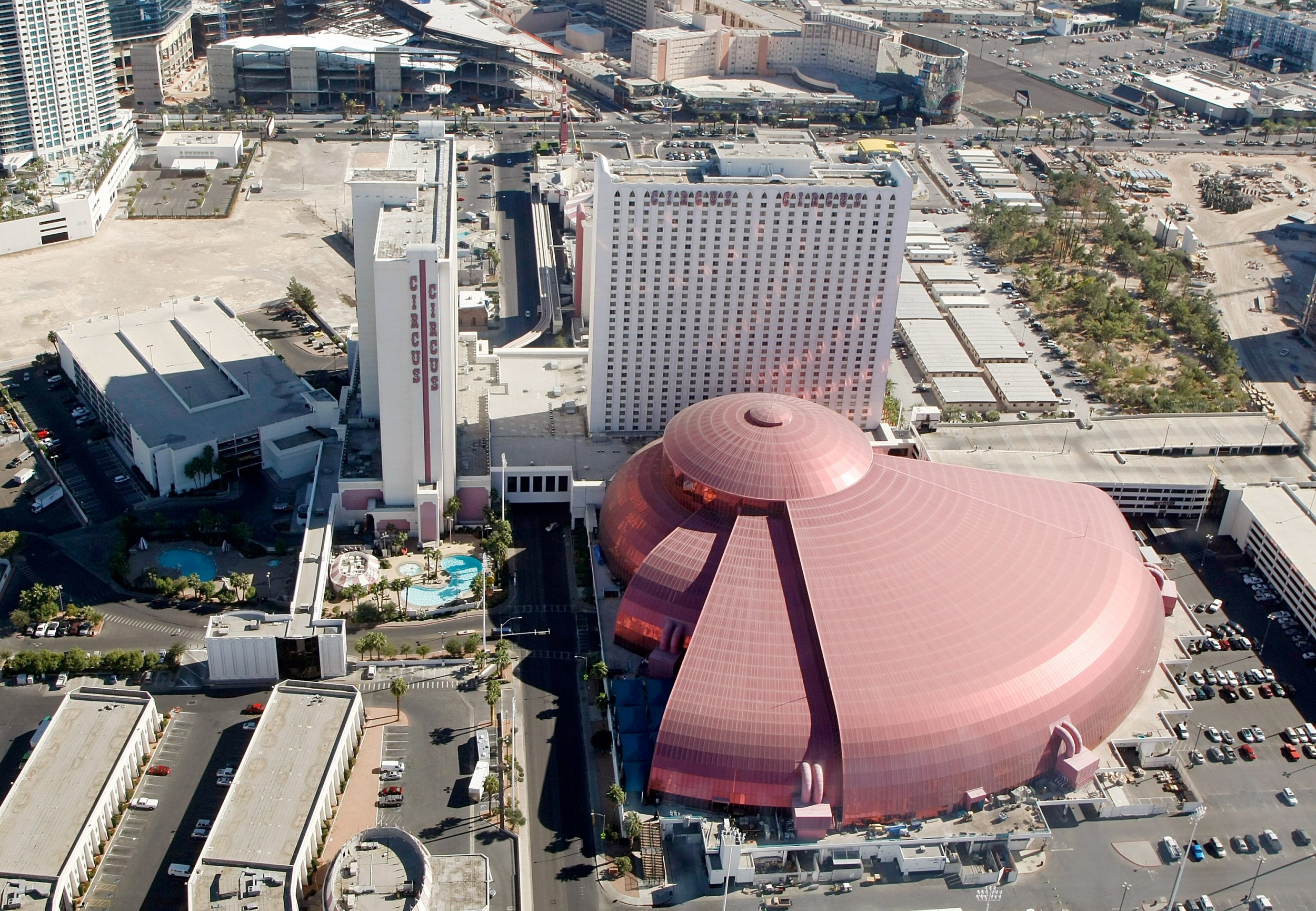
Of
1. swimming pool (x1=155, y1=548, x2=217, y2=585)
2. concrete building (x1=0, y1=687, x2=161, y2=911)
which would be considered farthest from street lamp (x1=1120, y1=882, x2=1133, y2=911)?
concrete building (x1=0, y1=687, x2=161, y2=911)

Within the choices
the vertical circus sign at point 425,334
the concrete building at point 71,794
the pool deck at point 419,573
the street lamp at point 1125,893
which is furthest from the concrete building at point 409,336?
the street lamp at point 1125,893

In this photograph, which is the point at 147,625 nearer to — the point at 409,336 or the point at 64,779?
the point at 64,779

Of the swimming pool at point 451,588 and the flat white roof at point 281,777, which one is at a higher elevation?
the flat white roof at point 281,777

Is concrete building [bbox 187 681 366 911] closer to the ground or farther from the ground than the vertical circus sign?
closer to the ground

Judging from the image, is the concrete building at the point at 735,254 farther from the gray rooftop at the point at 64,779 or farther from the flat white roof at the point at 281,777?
the gray rooftop at the point at 64,779

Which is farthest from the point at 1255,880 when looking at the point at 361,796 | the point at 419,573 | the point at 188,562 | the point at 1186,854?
the point at 188,562

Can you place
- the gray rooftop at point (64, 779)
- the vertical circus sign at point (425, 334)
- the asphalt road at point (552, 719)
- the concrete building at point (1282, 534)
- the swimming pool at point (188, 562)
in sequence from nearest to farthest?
the gray rooftop at point (64, 779) < the asphalt road at point (552, 719) < the vertical circus sign at point (425, 334) < the concrete building at point (1282, 534) < the swimming pool at point (188, 562)

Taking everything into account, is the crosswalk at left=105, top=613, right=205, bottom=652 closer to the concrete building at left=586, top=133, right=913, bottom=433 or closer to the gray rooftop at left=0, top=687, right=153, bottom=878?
the gray rooftop at left=0, top=687, right=153, bottom=878
